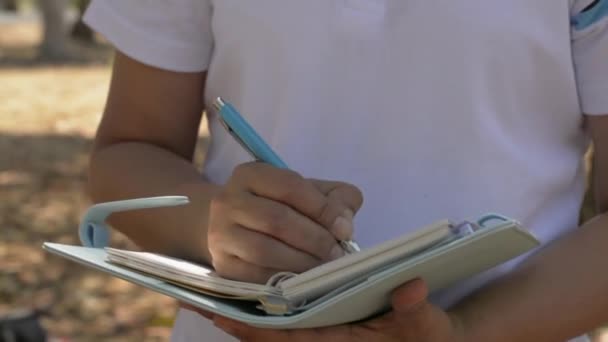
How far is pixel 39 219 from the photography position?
18.7 feet

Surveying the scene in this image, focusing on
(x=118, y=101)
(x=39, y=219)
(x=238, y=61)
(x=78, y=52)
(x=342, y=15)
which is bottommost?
(x=78, y=52)

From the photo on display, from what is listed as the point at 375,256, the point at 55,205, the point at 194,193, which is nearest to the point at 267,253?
the point at 375,256

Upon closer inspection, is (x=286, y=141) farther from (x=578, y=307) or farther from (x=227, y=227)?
(x=578, y=307)

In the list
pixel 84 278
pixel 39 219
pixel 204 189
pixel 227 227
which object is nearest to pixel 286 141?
pixel 204 189

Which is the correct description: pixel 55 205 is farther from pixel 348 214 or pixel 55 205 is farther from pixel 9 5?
pixel 9 5

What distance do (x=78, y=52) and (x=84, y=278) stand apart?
8596 millimetres

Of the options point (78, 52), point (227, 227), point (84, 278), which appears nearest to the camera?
point (227, 227)

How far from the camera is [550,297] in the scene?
1.25 meters

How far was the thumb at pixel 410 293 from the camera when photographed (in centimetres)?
106

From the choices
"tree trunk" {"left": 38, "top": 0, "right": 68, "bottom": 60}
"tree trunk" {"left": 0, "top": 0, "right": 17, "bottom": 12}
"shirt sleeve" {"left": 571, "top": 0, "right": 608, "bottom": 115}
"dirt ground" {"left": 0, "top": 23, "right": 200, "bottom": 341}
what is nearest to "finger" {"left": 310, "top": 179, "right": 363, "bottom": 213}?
"shirt sleeve" {"left": 571, "top": 0, "right": 608, "bottom": 115}

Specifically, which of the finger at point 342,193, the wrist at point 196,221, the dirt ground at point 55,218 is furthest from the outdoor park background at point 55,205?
the finger at point 342,193

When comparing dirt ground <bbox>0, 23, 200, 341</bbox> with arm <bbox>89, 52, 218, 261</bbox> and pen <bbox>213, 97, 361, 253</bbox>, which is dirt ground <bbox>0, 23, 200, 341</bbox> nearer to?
arm <bbox>89, 52, 218, 261</bbox>

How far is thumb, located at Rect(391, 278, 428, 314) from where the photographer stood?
1.06 meters

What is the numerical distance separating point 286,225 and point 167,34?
46cm
